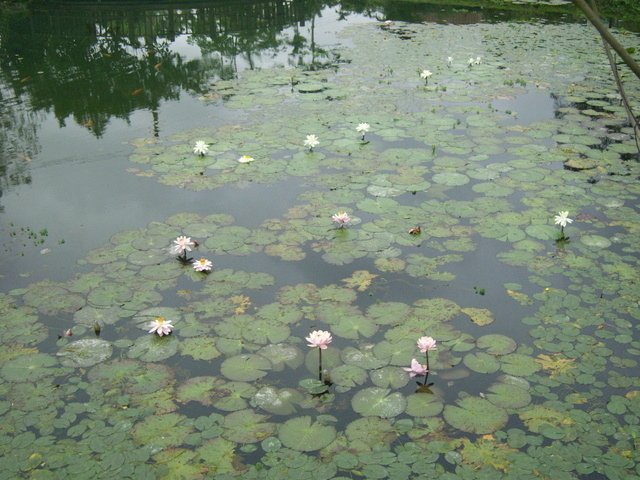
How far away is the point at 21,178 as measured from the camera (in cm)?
512

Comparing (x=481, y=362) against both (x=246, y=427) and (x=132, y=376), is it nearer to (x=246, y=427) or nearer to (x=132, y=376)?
(x=246, y=427)

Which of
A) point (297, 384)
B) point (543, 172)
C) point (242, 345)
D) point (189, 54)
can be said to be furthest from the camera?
point (189, 54)

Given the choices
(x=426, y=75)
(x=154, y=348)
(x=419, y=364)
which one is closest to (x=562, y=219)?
(x=419, y=364)

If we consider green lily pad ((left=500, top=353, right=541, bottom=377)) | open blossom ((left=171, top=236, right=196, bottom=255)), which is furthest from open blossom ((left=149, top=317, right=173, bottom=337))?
green lily pad ((left=500, top=353, right=541, bottom=377))

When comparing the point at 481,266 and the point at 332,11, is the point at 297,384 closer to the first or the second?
the point at 481,266

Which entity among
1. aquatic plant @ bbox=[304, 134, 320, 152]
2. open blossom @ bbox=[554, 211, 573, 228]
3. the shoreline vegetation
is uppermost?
the shoreline vegetation

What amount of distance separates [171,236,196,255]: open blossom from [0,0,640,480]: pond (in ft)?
0.09

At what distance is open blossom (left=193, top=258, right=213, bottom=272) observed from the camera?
3.71 m

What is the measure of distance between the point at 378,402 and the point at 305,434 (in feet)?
1.21

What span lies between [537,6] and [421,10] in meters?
2.12

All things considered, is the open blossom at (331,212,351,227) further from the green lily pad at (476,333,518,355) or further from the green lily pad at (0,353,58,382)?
the green lily pad at (0,353,58,382)

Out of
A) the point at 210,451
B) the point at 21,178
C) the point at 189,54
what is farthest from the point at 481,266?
the point at 189,54

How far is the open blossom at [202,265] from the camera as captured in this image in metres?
3.71

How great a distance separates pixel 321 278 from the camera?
147 inches
